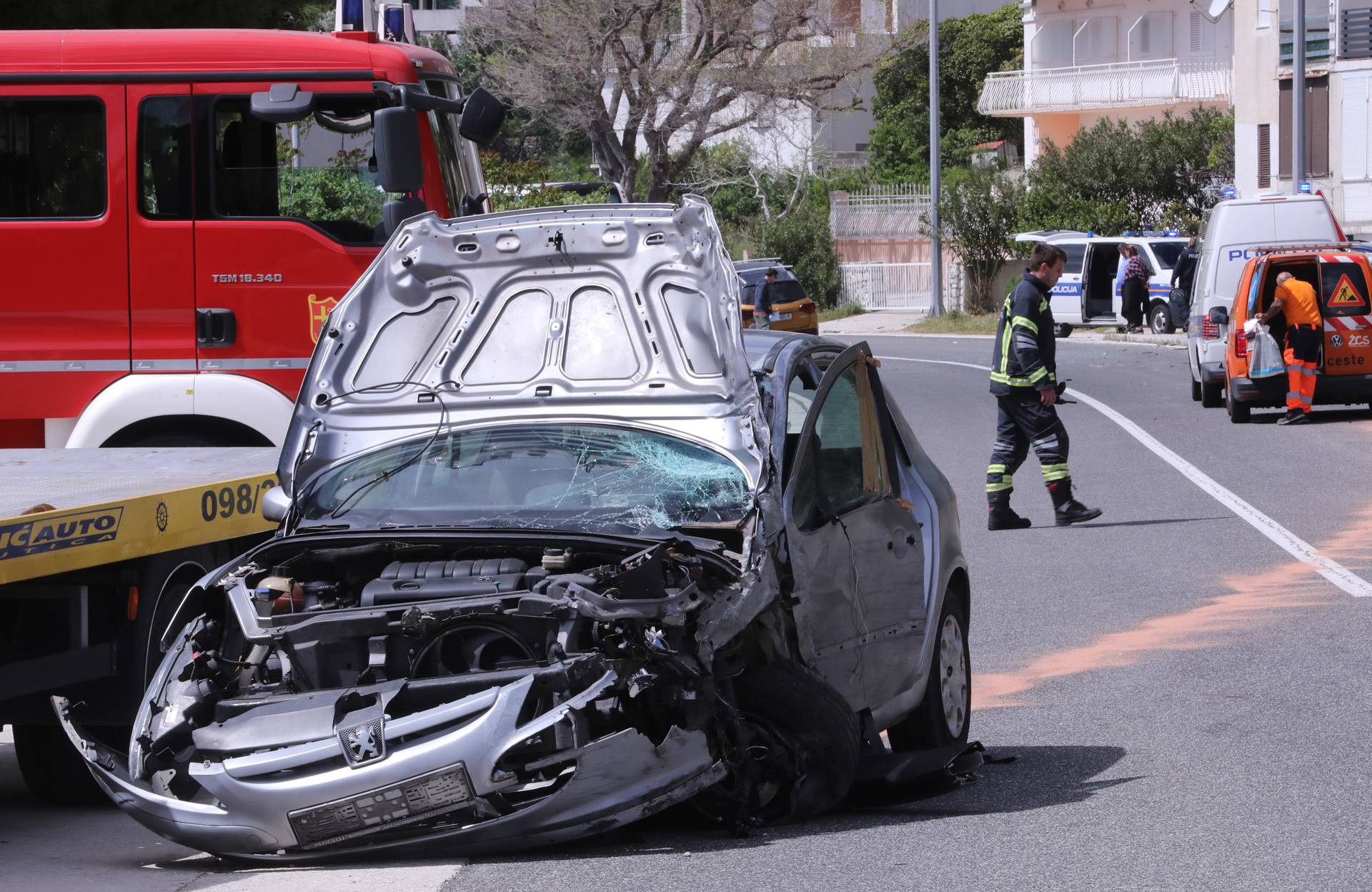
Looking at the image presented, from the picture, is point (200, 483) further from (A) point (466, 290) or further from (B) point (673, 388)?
(B) point (673, 388)

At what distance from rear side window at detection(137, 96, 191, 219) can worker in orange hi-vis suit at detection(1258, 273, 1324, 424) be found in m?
13.4

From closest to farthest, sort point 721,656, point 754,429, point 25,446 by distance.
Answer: point 721,656 → point 754,429 → point 25,446

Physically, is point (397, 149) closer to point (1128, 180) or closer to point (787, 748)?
point (787, 748)

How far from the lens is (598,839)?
5.63m

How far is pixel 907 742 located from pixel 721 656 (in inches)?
63.1

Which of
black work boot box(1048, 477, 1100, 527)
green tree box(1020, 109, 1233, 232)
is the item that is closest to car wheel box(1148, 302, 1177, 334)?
green tree box(1020, 109, 1233, 232)

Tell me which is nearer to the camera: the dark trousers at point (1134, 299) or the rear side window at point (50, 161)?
the rear side window at point (50, 161)

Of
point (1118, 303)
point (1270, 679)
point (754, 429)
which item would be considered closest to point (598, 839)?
point (754, 429)

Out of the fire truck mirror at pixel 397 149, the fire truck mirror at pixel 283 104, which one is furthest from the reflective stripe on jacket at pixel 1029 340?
the fire truck mirror at pixel 283 104

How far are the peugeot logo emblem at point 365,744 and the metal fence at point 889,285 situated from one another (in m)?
44.8

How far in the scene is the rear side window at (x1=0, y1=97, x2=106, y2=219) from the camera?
9.73m

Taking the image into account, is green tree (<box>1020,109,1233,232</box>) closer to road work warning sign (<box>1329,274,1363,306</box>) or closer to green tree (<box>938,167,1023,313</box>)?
green tree (<box>938,167,1023,313</box>)

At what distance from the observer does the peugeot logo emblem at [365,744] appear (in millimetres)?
5016

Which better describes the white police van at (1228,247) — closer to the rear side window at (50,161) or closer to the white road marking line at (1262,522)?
the white road marking line at (1262,522)
